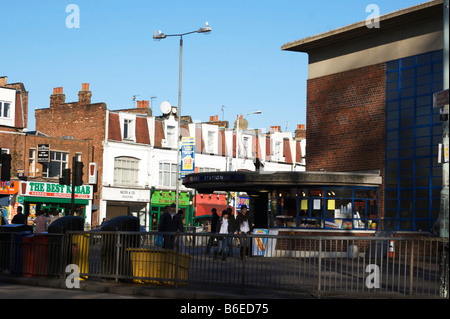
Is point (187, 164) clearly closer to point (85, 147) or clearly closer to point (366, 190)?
point (85, 147)

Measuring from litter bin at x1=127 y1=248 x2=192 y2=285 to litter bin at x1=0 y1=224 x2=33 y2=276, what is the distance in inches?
146

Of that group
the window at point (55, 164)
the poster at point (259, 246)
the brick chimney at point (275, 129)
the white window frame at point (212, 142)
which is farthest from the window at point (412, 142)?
the brick chimney at point (275, 129)

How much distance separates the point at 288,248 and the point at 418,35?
51.5 feet

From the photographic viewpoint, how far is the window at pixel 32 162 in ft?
172

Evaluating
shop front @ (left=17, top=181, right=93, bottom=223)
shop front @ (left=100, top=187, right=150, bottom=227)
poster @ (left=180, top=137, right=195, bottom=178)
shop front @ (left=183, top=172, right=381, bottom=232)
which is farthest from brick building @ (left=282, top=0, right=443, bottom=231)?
shop front @ (left=100, top=187, right=150, bottom=227)

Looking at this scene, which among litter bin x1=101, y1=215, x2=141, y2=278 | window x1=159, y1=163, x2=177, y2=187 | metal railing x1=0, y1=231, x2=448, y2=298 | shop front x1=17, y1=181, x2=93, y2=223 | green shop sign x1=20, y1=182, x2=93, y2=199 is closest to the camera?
metal railing x1=0, y1=231, x2=448, y2=298

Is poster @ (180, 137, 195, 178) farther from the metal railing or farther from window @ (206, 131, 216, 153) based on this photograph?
the metal railing

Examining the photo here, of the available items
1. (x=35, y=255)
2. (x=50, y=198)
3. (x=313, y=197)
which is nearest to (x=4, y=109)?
(x=50, y=198)

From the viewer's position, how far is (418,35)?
1078 inches

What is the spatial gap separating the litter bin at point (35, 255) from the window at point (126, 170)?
130ft

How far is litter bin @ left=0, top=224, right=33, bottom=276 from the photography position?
18.2m

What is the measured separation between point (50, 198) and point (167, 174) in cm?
1100

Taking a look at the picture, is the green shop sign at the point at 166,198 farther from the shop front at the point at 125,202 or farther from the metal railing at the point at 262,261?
the metal railing at the point at 262,261
